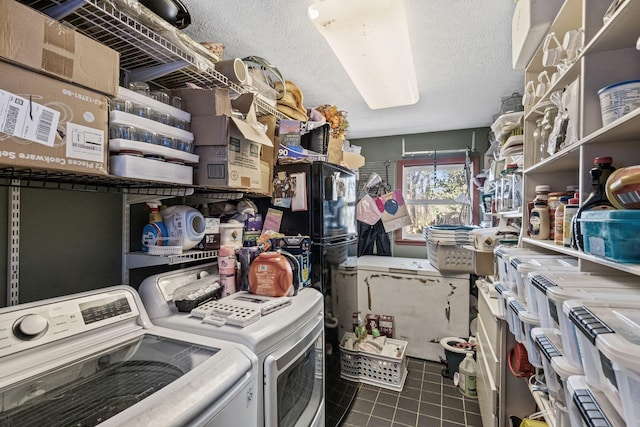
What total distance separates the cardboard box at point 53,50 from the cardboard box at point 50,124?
3 cm

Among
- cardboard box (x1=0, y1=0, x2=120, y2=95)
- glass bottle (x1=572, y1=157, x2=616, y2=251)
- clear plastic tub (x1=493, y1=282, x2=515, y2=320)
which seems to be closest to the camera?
cardboard box (x1=0, y1=0, x2=120, y2=95)

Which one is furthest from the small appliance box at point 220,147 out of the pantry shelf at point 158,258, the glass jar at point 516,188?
the glass jar at point 516,188

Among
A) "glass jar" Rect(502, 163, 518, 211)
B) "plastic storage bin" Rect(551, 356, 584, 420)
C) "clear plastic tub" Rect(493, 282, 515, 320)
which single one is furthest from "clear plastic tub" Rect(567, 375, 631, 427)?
"glass jar" Rect(502, 163, 518, 211)

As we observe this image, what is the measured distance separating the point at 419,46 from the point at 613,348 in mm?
1752

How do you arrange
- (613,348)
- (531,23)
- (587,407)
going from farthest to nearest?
(531,23) < (587,407) < (613,348)

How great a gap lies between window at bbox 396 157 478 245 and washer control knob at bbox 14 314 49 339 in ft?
11.1

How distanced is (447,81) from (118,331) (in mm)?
2426

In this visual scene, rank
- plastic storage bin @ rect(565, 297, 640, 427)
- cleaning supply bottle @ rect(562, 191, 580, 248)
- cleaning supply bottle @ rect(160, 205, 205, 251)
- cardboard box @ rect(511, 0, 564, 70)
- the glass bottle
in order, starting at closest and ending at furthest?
plastic storage bin @ rect(565, 297, 640, 427) < the glass bottle < cleaning supply bottle @ rect(562, 191, 580, 248) < cardboard box @ rect(511, 0, 564, 70) < cleaning supply bottle @ rect(160, 205, 205, 251)

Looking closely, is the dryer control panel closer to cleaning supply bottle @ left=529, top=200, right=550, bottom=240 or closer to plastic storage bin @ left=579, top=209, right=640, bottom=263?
plastic storage bin @ left=579, top=209, right=640, bottom=263

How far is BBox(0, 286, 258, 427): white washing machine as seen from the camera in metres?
0.71

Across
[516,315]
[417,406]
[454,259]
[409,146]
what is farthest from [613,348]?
[409,146]

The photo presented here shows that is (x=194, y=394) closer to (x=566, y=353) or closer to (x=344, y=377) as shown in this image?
(x=566, y=353)

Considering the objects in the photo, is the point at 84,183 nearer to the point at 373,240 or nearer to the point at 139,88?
the point at 139,88

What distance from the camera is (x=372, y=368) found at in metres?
2.53
